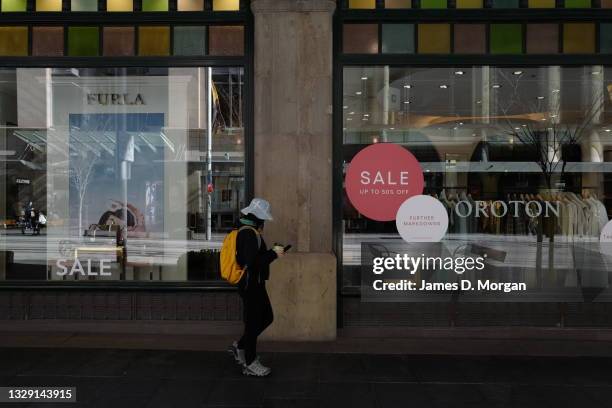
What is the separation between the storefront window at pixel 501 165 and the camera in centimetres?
788

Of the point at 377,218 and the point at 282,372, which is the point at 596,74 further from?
the point at 282,372

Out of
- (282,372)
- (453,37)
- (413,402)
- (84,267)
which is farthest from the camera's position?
(84,267)

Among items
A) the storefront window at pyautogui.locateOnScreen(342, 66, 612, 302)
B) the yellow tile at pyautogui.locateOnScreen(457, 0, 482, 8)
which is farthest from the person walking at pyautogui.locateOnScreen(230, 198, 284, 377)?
the yellow tile at pyautogui.locateOnScreen(457, 0, 482, 8)

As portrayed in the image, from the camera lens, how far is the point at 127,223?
8594mm

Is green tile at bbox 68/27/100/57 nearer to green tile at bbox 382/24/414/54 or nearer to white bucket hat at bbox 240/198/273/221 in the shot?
white bucket hat at bbox 240/198/273/221

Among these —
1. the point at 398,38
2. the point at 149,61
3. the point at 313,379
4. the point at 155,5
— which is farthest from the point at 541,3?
the point at 313,379

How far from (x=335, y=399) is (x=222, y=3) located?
5554mm

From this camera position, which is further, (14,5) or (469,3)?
(14,5)

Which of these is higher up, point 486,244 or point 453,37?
point 453,37

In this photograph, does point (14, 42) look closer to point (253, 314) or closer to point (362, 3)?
point (362, 3)

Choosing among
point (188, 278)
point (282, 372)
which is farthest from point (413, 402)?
point (188, 278)

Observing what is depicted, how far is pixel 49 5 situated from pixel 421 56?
5.37 m

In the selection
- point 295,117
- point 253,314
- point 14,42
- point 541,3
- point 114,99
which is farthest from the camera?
point 114,99

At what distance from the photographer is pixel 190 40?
7863mm
